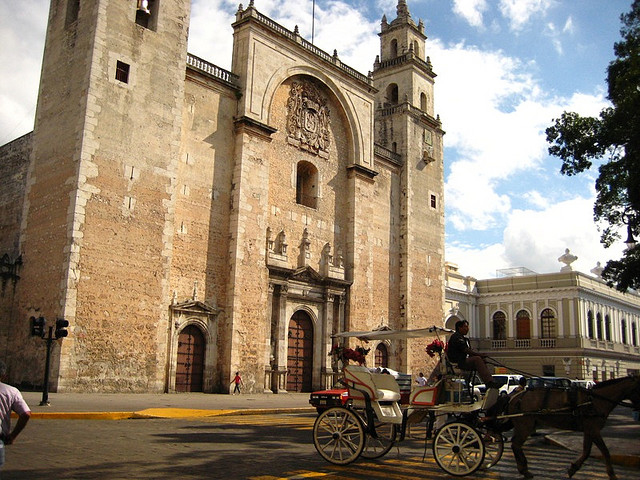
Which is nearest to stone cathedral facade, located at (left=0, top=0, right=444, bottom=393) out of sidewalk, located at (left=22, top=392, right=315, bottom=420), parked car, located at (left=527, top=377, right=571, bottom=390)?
sidewalk, located at (left=22, top=392, right=315, bottom=420)

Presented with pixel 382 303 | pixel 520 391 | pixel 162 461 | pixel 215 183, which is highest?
pixel 215 183

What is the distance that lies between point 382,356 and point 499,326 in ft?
52.8

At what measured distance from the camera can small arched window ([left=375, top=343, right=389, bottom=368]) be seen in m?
31.2

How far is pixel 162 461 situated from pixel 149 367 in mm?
13519

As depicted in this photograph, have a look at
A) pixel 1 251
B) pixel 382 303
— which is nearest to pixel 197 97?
pixel 1 251

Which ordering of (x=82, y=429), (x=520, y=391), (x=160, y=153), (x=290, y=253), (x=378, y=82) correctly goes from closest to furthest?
(x=520, y=391)
(x=82, y=429)
(x=160, y=153)
(x=290, y=253)
(x=378, y=82)

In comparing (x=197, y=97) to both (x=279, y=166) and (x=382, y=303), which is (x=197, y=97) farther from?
(x=382, y=303)

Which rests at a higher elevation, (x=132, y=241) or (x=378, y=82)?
(x=378, y=82)

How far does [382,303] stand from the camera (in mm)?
31516

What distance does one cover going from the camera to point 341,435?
314 inches

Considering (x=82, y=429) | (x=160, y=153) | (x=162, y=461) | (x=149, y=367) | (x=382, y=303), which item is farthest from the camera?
(x=382, y=303)

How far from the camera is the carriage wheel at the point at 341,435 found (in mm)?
7894

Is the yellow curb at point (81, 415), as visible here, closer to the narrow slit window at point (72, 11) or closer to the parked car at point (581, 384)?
the parked car at point (581, 384)

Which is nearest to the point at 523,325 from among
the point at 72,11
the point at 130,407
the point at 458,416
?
the point at 130,407
